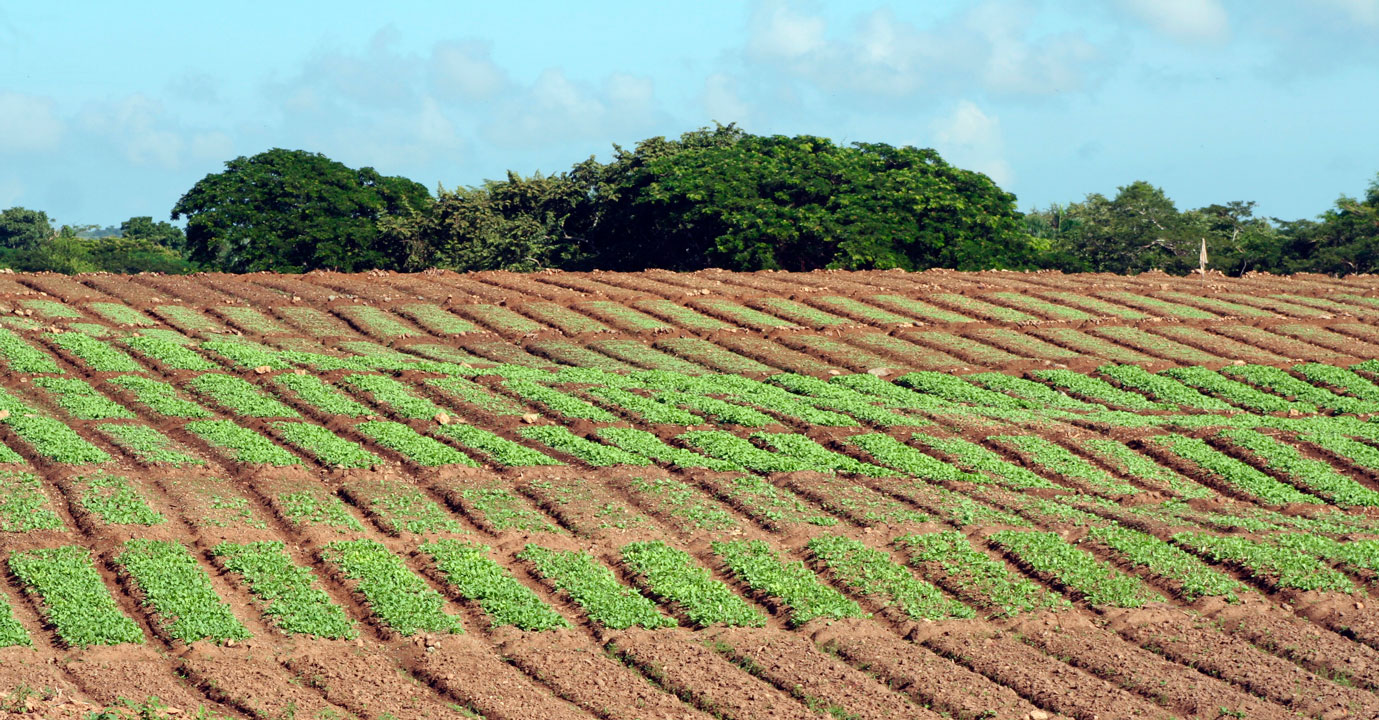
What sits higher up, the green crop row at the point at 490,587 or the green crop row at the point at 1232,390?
the green crop row at the point at 1232,390

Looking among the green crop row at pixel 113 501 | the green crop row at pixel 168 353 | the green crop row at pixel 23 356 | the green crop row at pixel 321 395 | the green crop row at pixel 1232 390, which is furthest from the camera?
the green crop row at pixel 1232 390

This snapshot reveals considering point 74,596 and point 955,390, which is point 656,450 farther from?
point 74,596

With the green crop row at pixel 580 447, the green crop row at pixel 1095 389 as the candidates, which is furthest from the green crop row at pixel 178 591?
the green crop row at pixel 1095 389

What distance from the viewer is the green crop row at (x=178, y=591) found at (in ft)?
40.3

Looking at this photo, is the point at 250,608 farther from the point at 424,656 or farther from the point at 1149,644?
the point at 1149,644

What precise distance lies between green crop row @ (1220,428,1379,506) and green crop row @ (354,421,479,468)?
11455mm

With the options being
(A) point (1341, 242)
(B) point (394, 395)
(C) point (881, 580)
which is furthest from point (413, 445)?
(A) point (1341, 242)

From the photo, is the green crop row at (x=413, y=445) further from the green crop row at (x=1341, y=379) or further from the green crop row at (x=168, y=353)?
the green crop row at (x=1341, y=379)

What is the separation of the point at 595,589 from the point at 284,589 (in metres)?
3.09

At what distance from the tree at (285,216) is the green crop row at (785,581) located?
125 ft

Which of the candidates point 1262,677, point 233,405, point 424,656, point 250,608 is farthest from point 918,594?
point 233,405

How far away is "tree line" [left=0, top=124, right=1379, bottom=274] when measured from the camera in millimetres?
46750

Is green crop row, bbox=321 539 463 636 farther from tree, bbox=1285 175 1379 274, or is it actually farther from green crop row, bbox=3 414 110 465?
tree, bbox=1285 175 1379 274

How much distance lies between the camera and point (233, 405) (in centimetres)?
2062
